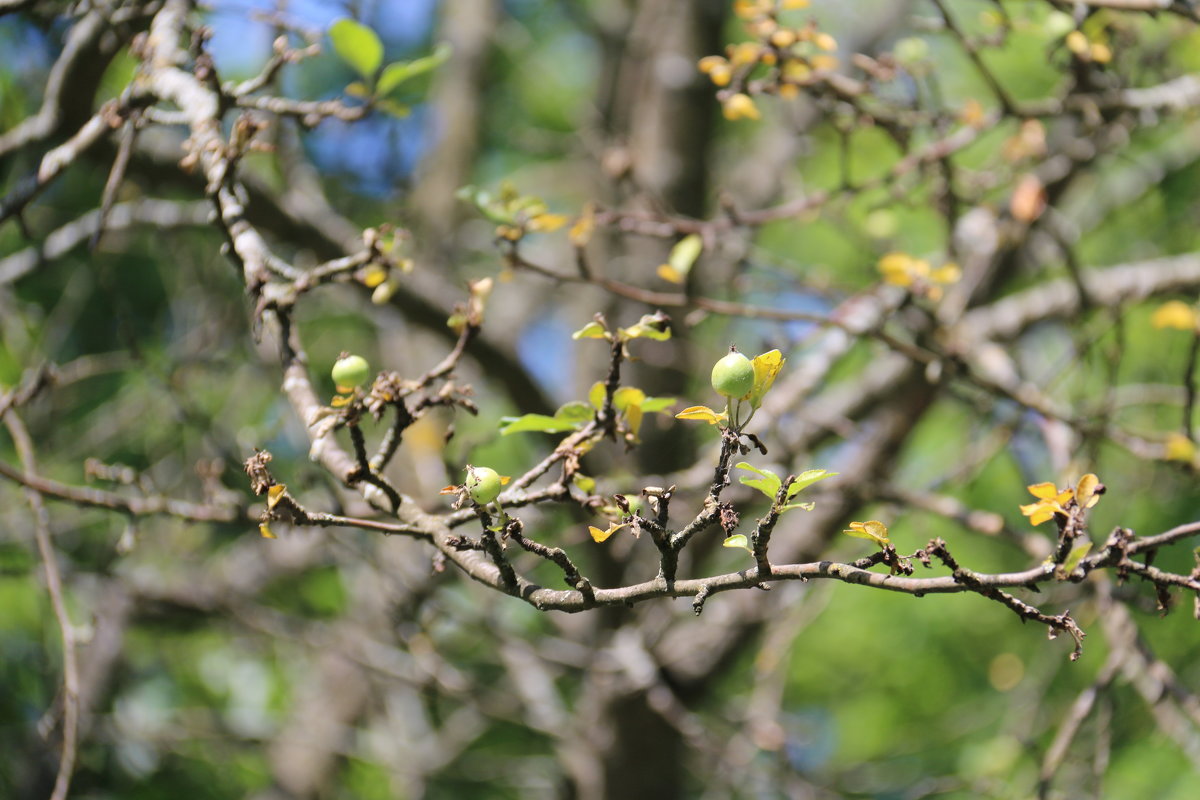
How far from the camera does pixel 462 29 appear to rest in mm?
5008

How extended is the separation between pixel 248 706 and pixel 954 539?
11.3 feet

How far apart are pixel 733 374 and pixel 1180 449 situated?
135cm

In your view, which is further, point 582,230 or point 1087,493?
point 582,230

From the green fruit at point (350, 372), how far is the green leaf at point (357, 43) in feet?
2.16

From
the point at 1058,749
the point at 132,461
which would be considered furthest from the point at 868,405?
the point at 132,461

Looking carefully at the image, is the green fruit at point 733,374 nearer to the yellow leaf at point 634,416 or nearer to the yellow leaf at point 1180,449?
the yellow leaf at point 634,416

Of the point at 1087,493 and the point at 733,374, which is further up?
the point at 733,374

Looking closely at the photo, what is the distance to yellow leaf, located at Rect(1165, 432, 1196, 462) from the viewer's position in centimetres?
176

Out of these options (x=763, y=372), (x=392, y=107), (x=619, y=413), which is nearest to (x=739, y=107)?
(x=392, y=107)

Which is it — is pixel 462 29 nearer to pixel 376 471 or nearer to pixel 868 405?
pixel 868 405

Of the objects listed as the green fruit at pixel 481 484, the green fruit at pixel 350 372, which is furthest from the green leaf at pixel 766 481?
the green fruit at pixel 350 372

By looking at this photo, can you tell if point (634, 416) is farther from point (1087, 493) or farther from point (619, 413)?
point (1087, 493)

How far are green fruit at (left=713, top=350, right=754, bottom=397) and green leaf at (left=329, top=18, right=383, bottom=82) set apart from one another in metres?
0.91

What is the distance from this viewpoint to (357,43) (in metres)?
1.46
